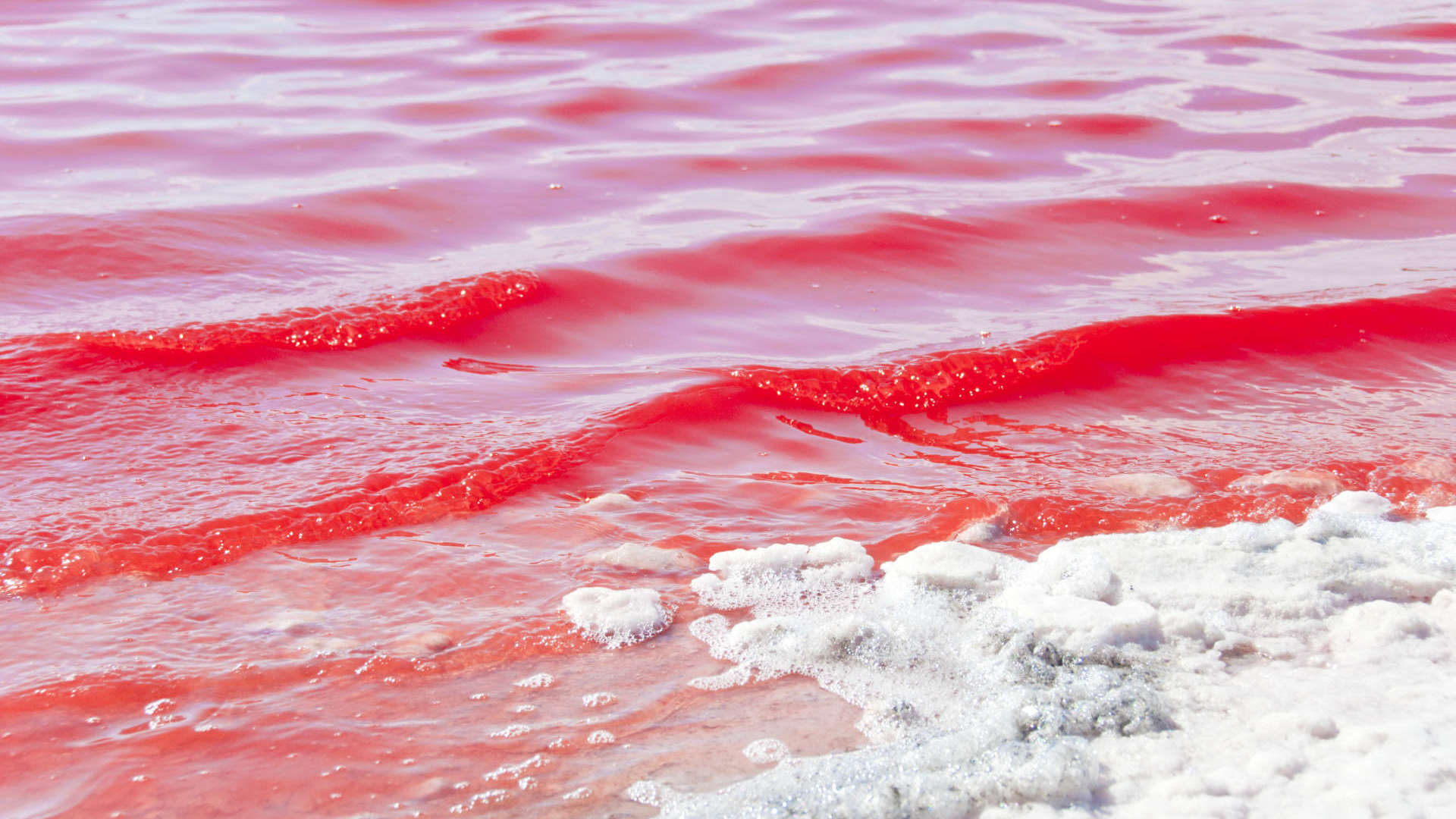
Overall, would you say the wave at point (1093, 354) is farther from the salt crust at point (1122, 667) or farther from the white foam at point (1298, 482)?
the salt crust at point (1122, 667)

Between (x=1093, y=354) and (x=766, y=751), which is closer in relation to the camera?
(x=766, y=751)

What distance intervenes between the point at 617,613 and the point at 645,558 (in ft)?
0.77

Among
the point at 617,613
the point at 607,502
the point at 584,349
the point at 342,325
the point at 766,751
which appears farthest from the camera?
A: the point at 584,349

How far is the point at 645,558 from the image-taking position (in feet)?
7.43

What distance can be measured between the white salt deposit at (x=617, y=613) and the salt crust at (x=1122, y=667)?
8cm

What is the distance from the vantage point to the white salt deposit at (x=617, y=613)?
2.00 metres

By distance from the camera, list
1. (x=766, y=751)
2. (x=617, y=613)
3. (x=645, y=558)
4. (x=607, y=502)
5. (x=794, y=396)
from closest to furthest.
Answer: (x=766, y=751), (x=617, y=613), (x=645, y=558), (x=607, y=502), (x=794, y=396)

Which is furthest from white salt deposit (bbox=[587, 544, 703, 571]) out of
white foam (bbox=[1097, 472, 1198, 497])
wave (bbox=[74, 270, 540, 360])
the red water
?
wave (bbox=[74, 270, 540, 360])

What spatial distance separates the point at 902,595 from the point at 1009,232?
8.72 ft

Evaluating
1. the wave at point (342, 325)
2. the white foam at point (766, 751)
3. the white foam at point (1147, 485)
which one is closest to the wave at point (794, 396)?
the wave at point (342, 325)

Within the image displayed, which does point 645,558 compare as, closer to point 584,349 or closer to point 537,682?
point 537,682

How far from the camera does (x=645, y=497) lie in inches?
101

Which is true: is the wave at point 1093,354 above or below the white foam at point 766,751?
above

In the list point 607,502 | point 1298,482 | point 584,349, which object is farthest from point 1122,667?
point 584,349
